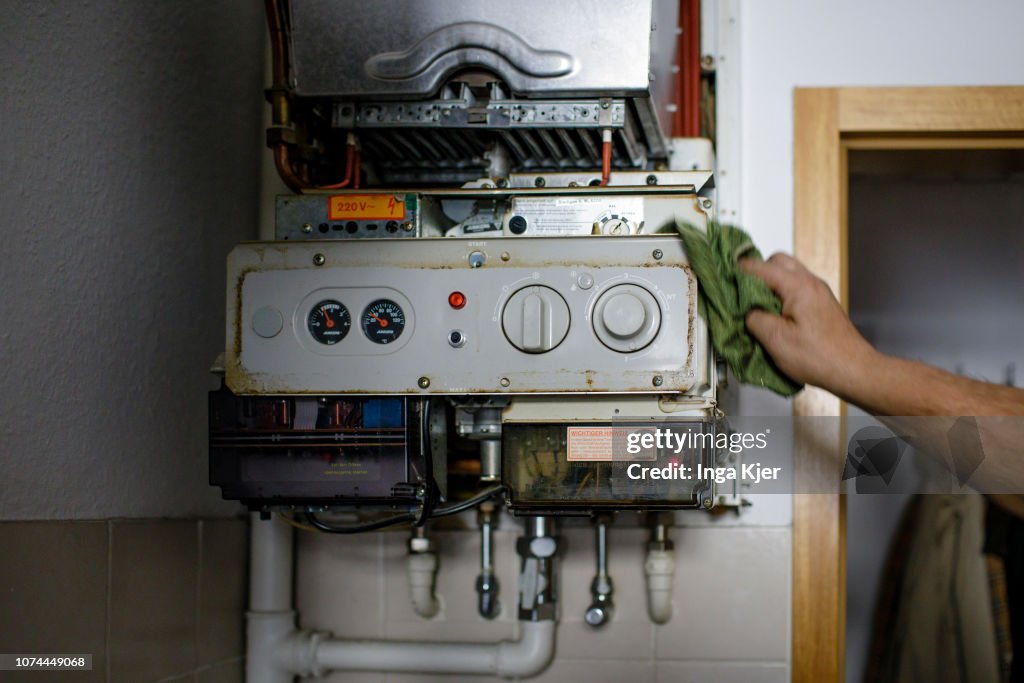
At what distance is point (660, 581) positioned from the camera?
53.9 inches

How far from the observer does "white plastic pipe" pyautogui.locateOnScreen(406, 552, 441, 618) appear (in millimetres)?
1397

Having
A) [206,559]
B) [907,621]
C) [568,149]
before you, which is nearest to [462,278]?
[568,149]

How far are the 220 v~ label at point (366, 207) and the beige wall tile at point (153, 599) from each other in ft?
1.47

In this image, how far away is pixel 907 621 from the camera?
227 cm

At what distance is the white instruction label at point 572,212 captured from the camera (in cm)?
103

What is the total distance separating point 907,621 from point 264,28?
196 centimetres

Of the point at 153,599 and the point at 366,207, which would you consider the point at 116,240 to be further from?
the point at 153,599

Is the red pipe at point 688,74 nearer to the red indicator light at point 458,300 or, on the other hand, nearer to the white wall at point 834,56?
the white wall at point 834,56

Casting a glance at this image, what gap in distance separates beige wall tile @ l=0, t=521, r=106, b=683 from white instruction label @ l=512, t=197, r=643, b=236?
1.96ft

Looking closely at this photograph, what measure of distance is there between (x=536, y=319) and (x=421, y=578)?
598 millimetres

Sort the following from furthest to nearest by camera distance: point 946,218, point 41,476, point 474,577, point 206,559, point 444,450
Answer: point 946,218 < point 474,577 < point 206,559 < point 444,450 < point 41,476

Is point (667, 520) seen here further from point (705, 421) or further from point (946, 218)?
point (946, 218)

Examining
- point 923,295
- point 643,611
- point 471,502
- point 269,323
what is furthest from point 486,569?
point 923,295

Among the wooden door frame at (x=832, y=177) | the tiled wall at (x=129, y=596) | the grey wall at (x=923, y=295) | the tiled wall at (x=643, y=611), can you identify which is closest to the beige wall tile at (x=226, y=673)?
the tiled wall at (x=129, y=596)
